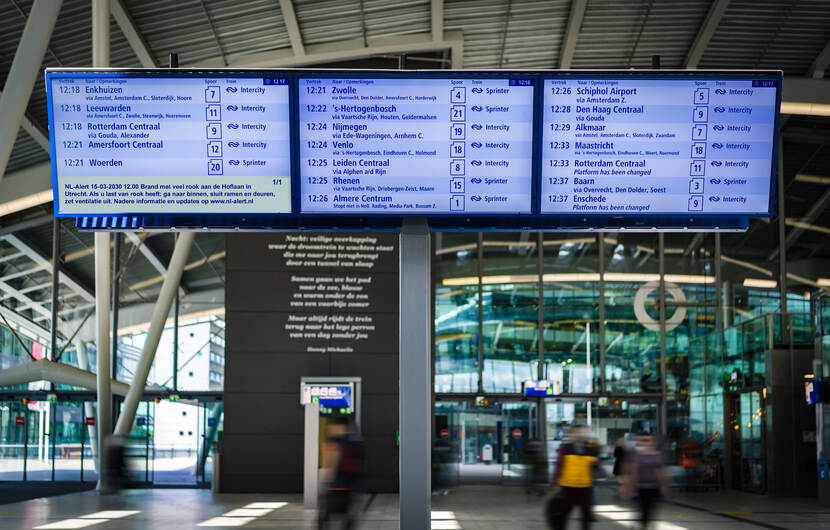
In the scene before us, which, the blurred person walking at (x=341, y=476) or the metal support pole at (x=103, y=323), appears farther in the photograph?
the metal support pole at (x=103, y=323)

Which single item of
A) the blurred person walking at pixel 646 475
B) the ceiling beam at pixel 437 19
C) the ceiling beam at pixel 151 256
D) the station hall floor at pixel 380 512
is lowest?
the station hall floor at pixel 380 512

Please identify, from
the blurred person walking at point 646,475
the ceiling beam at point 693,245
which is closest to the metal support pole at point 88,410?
the ceiling beam at point 693,245

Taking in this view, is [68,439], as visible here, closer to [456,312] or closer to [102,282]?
[102,282]

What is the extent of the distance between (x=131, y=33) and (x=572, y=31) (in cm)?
1093

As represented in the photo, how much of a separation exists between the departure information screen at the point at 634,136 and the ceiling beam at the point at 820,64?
1775 cm

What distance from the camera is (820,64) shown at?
2498cm

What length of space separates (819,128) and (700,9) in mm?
7820

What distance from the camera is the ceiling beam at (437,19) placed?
22.8 metres

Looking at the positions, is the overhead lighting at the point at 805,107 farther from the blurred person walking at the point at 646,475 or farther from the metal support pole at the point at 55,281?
the metal support pole at the point at 55,281

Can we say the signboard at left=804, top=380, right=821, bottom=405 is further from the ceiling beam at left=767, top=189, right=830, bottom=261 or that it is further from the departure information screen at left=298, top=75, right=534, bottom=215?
the departure information screen at left=298, top=75, right=534, bottom=215

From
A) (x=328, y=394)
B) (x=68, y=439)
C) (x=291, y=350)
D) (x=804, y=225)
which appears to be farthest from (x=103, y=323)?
(x=804, y=225)

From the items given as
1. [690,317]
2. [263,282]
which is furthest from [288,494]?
[690,317]

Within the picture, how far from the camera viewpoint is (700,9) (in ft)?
78.0

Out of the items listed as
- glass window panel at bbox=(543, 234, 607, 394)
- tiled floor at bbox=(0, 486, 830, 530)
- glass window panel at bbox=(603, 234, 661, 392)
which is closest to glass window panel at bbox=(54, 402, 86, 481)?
tiled floor at bbox=(0, 486, 830, 530)
